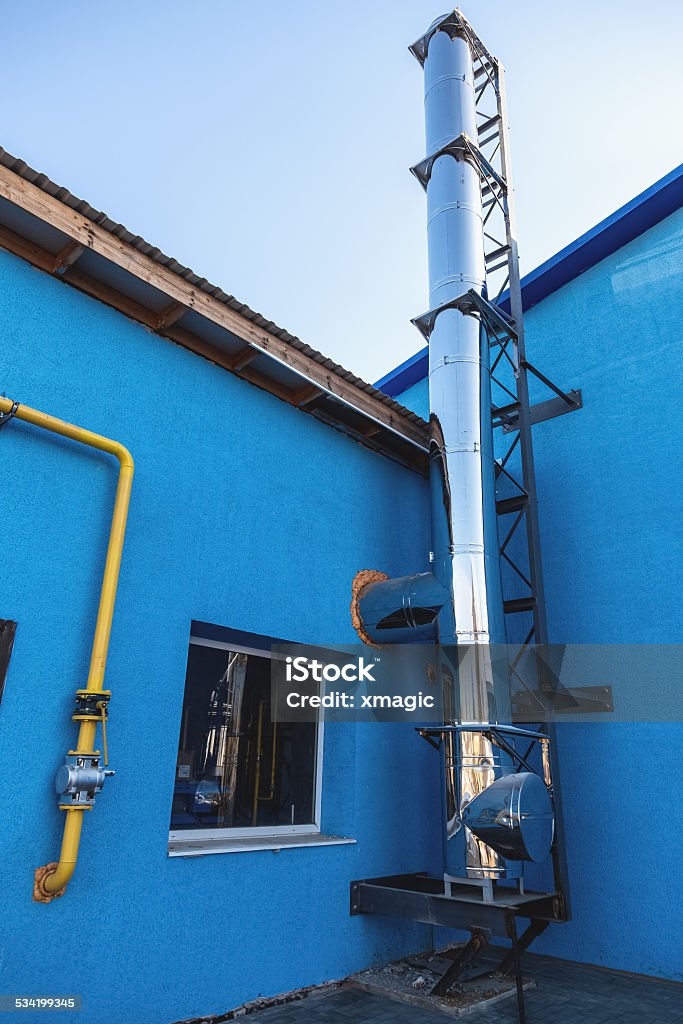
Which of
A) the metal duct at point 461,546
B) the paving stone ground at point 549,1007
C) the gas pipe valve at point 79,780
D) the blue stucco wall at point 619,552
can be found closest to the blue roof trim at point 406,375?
the blue stucco wall at point 619,552

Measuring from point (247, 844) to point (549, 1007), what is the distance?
1992 mm

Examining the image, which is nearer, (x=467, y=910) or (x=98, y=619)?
Answer: (x=98, y=619)

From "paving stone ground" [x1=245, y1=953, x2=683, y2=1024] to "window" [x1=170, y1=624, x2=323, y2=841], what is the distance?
978 mm

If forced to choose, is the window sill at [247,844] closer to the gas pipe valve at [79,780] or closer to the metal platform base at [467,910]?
the metal platform base at [467,910]

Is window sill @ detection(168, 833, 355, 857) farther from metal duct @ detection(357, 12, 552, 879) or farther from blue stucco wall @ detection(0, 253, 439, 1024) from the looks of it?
metal duct @ detection(357, 12, 552, 879)

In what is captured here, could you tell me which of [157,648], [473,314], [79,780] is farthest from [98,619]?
[473,314]

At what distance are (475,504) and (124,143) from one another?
15.8ft

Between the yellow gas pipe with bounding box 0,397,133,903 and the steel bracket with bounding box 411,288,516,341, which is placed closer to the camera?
the yellow gas pipe with bounding box 0,397,133,903

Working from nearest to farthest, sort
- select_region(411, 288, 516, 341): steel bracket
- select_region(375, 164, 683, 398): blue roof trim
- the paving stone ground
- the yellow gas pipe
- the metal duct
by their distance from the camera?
the yellow gas pipe
the paving stone ground
the metal duct
select_region(411, 288, 516, 341): steel bracket
select_region(375, 164, 683, 398): blue roof trim

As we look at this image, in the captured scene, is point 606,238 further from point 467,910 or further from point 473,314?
point 467,910

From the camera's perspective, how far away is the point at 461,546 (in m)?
4.71

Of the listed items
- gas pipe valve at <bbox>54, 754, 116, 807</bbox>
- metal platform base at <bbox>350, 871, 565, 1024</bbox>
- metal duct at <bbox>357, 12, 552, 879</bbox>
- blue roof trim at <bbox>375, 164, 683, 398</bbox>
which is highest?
blue roof trim at <bbox>375, 164, 683, 398</bbox>

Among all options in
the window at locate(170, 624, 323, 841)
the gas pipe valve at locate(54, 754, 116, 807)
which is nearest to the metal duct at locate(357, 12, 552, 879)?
the window at locate(170, 624, 323, 841)

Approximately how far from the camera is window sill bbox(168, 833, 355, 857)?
3.68 m
